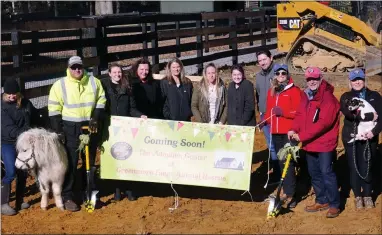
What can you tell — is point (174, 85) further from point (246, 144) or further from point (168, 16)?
point (168, 16)

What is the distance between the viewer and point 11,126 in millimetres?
6875

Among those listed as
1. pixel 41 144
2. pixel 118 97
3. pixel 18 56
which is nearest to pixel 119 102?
pixel 118 97

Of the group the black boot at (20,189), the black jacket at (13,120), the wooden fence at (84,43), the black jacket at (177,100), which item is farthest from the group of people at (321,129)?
the wooden fence at (84,43)

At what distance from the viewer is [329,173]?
6.66m

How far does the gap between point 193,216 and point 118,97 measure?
1655 millimetres

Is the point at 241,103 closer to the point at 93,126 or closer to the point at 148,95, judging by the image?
the point at 148,95

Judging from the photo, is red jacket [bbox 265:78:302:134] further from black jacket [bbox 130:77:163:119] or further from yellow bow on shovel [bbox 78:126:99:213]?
yellow bow on shovel [bbox 78:126:99:213]

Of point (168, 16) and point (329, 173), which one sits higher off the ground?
point (168, 16)

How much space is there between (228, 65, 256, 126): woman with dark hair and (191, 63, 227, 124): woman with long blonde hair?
10 cm

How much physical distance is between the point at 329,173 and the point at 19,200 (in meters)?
3.62

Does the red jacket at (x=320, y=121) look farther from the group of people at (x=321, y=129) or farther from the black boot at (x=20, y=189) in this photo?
the black boot at (x=20, y=189)

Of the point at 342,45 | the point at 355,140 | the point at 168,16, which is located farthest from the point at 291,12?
the point at 355,140

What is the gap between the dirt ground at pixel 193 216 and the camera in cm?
637

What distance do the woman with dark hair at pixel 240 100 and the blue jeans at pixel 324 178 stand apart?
0.94 metres
